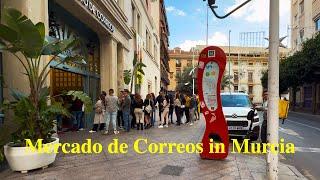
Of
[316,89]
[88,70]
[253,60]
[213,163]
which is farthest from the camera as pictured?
[253,60]

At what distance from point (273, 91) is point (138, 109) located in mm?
8782

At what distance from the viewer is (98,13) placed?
14.2 metres

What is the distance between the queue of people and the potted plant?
5637mm

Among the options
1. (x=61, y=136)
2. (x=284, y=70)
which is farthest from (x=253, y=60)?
(x=61, y=136)

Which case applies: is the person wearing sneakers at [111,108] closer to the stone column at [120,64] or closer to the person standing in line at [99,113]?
the person standing in line at [99,113]

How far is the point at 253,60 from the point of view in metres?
92.1

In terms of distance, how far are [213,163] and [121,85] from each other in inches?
476

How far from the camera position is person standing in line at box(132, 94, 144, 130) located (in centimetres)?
1487

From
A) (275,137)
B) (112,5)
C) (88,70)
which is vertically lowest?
(275,137)

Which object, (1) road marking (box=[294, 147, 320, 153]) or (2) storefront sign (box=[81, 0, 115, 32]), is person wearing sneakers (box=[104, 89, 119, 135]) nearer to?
(2) storefront sign (box=[81, 0, 115, 32])

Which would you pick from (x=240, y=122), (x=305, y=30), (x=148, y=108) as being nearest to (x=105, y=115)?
(x=148, y=108)

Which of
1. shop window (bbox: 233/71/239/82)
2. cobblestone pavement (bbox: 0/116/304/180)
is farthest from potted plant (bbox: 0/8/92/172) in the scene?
shop window (bbox: 233/71/239/82)

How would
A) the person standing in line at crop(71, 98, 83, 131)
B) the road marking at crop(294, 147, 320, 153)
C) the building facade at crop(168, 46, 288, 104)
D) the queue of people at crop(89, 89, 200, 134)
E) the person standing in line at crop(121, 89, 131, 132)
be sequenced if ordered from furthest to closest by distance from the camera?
1. the building facade at crop(168, 46, 288, 104)
2. the person standing in line at crop(121, 89, 131, 132)
3. the person standing in line at crop(71, 98, 83, 131)
4. the queue of people at crop(89, 89, 200, 134)
5. the road marking at crop(294, 147, 320, 153)

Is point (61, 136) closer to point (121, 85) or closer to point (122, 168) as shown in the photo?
point (122, 168)
